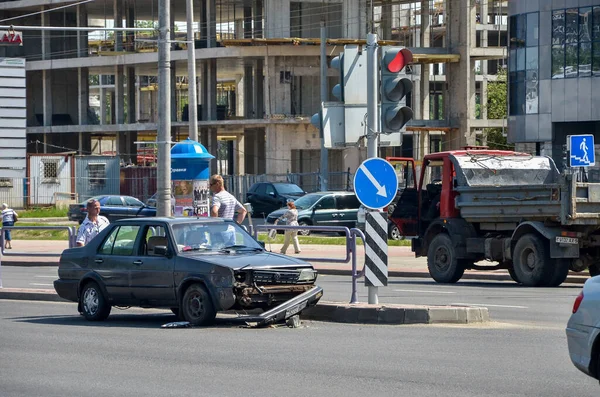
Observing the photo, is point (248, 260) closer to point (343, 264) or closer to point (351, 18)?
point (343, 264)

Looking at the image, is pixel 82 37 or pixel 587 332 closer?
pixel 587 332

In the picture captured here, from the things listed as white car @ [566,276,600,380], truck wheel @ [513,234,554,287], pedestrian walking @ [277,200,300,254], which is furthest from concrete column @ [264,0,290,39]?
white car @ [566,276,600,380]

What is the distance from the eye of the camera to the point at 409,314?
14.9 metres

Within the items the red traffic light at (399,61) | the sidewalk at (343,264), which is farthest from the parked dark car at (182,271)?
the sidewalk at (343,264)

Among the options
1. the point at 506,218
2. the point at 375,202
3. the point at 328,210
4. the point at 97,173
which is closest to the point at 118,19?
the point at 97,173

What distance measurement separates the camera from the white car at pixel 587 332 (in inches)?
343

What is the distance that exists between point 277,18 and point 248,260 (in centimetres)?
5354

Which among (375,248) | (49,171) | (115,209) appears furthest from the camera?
(49,171)

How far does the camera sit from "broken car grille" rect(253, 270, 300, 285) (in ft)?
47.5

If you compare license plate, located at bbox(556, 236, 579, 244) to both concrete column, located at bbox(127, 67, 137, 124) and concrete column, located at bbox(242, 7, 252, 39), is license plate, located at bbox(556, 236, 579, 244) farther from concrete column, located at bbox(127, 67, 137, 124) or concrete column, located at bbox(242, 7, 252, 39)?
concrete column, located at bbox(127, 67, 137, 124)

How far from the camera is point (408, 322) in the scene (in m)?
14.9

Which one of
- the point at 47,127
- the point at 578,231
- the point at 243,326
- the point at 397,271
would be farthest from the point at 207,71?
the point at 243,326

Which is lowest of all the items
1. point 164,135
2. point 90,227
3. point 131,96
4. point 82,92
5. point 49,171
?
point 90,227

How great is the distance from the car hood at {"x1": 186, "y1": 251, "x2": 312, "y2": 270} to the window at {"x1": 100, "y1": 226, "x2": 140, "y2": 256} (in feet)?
4.22
